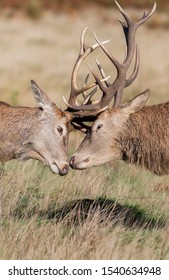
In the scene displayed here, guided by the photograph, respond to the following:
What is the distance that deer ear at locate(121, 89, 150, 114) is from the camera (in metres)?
9.38

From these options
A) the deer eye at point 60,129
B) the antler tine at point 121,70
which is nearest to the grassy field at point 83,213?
the deer eye at point 60,129

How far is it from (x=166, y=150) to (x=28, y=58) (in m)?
19.9

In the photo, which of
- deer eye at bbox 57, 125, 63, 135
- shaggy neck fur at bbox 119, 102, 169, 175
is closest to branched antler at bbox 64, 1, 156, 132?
deer eye at bbox 57, 125, 63, 135

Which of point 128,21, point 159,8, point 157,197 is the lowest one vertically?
point 159,8

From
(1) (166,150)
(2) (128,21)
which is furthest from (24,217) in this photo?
(2) (128,21)

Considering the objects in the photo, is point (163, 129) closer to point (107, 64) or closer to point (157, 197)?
point (157, 197)

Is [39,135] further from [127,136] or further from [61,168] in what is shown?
[127,136]

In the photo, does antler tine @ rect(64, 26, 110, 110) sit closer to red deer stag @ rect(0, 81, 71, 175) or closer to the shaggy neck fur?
red deer stag @ rect(0, 81, 71, 175)

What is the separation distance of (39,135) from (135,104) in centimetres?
104

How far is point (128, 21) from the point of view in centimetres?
993

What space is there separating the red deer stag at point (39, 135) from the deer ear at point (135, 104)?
0.62m

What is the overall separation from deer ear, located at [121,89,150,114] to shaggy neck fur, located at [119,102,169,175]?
7cm

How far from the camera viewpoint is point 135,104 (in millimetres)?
9469

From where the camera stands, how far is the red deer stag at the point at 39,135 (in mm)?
9312
